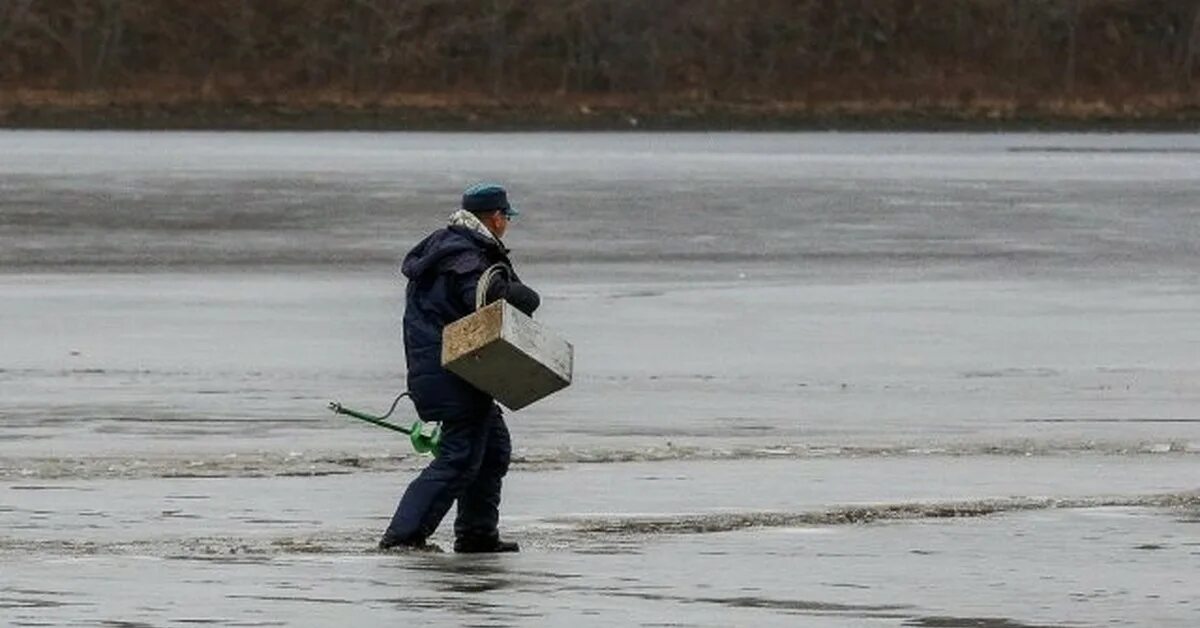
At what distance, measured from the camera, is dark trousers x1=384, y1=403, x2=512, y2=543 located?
38.7ft

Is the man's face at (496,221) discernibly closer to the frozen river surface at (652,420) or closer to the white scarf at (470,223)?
the white scarf at (470,223)

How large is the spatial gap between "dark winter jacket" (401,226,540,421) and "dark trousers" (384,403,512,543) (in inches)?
2.9

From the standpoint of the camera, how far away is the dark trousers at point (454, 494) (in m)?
11.8

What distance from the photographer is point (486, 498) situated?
11.9 meters

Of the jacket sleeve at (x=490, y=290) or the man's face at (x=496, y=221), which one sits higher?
the man's face at (x=496, y=221)

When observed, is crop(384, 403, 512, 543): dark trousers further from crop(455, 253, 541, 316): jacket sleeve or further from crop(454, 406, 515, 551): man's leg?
crop(455, 253, 541, 316): jacket sleeve

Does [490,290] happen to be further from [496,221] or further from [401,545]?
[401,545]

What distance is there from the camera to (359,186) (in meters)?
47.7
